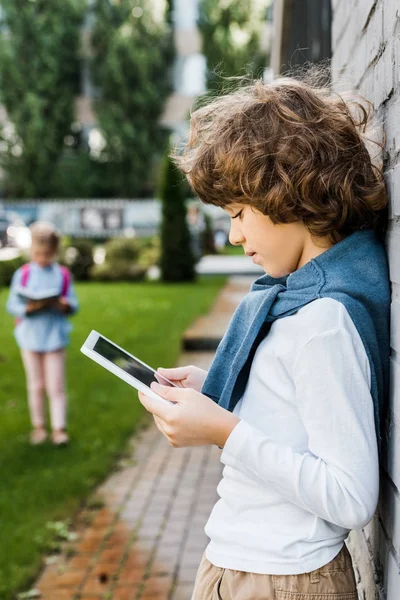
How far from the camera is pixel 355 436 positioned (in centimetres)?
139

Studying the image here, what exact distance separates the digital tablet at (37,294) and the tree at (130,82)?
2864 cm

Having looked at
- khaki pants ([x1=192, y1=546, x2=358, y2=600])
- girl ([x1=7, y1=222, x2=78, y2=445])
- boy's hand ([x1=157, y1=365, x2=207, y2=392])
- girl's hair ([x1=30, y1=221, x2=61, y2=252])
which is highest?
boy's hand ([x1=157, y1=365, x2=207, y2=392])

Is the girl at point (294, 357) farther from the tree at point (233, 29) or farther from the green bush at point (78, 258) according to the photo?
the tree at point (233, 29)

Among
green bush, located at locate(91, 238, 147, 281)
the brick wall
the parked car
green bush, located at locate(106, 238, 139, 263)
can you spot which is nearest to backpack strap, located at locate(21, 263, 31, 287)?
the brick wall

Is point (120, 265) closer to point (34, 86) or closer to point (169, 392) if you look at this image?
point (169, 392)

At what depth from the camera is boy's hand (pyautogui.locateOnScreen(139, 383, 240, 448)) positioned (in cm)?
148

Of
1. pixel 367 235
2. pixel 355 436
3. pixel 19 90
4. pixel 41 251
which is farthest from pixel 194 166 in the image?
pixel 19 90

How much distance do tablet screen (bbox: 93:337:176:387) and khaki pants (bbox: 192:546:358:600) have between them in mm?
429

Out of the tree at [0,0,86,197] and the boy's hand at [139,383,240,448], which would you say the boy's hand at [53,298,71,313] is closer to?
the boy's hand at [139,383,240,448]

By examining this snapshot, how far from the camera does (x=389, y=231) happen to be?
1.59m

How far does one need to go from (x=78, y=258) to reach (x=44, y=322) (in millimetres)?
13388

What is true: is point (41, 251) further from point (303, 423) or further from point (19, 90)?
point (19, 90)

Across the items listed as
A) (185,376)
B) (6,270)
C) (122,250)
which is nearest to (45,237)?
(185,376)

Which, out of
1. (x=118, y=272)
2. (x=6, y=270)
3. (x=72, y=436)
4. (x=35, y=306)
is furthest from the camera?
(x=118, y=272)
